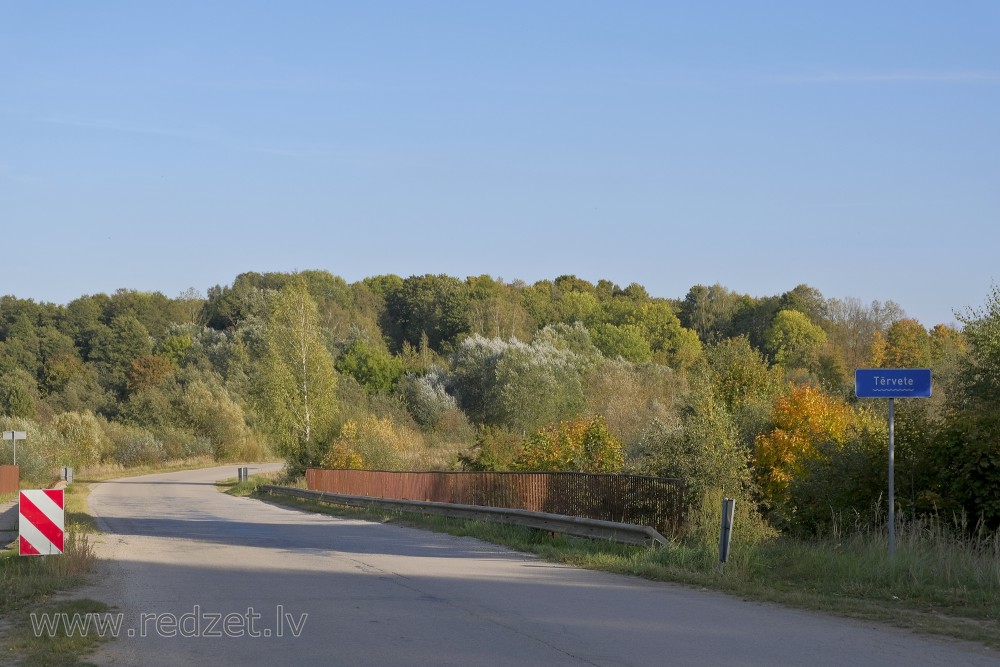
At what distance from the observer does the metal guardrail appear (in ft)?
Answer: 54.9

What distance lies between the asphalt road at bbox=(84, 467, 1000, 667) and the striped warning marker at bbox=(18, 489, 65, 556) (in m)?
0.84

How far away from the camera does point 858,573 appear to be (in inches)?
502

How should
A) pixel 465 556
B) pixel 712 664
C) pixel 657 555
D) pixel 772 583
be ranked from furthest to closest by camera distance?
pixel 465 556 → pixel 657 555 → pixel 772 583 → pixel 712 664

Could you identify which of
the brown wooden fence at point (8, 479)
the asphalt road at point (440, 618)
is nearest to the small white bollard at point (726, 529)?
the asphalt road at point (440, 618)

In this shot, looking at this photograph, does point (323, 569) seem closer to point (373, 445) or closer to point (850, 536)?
point (850, 536)

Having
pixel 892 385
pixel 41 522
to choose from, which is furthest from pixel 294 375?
pixel 892 385

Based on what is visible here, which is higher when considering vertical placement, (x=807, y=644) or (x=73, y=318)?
(x=73, y=318)

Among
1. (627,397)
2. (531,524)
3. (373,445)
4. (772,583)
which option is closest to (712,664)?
(772,583)

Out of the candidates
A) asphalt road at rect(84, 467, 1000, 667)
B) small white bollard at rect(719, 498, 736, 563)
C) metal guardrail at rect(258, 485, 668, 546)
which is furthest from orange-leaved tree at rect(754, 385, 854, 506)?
small white bollard at rect(719, 498, 736, 563)

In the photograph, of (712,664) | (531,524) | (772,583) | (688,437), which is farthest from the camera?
(531,524)

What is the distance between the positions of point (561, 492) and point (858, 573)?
8287 mm

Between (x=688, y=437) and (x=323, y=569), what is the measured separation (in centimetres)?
710

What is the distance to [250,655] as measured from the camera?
9.02 meters

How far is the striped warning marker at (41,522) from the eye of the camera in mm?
13477
